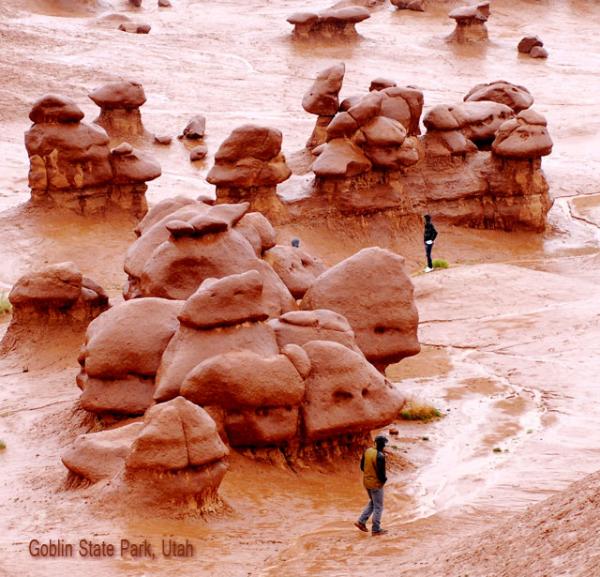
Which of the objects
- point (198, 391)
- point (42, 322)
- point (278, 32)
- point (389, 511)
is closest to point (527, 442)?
point (389, 511)

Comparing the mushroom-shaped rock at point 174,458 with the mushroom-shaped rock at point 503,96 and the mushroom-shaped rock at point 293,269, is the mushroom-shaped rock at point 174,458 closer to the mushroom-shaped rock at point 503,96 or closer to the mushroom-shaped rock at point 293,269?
the mushroom-shaped rock at point 293,269


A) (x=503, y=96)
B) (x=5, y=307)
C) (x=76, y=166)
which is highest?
(x=5, y=307)

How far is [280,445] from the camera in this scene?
13953 millimetres

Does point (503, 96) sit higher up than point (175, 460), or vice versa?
point (175, 460)

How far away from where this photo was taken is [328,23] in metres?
42.5

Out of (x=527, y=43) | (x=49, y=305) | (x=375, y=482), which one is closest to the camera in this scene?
(x=375, y=482)

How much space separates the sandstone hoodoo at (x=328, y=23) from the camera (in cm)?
4222

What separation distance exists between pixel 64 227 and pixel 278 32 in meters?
19.9

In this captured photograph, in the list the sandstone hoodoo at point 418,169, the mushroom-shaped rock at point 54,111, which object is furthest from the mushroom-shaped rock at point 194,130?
the mushroom-shaped rock at point 54,111

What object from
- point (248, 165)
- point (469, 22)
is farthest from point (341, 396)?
point (469, 22)

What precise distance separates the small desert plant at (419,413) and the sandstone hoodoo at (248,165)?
34.7 feet

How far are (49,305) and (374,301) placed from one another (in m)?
5.15

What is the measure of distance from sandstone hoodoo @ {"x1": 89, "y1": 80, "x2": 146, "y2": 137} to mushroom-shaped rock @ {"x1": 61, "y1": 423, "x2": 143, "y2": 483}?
18.7 metres

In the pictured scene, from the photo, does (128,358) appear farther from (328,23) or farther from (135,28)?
(328,23)
